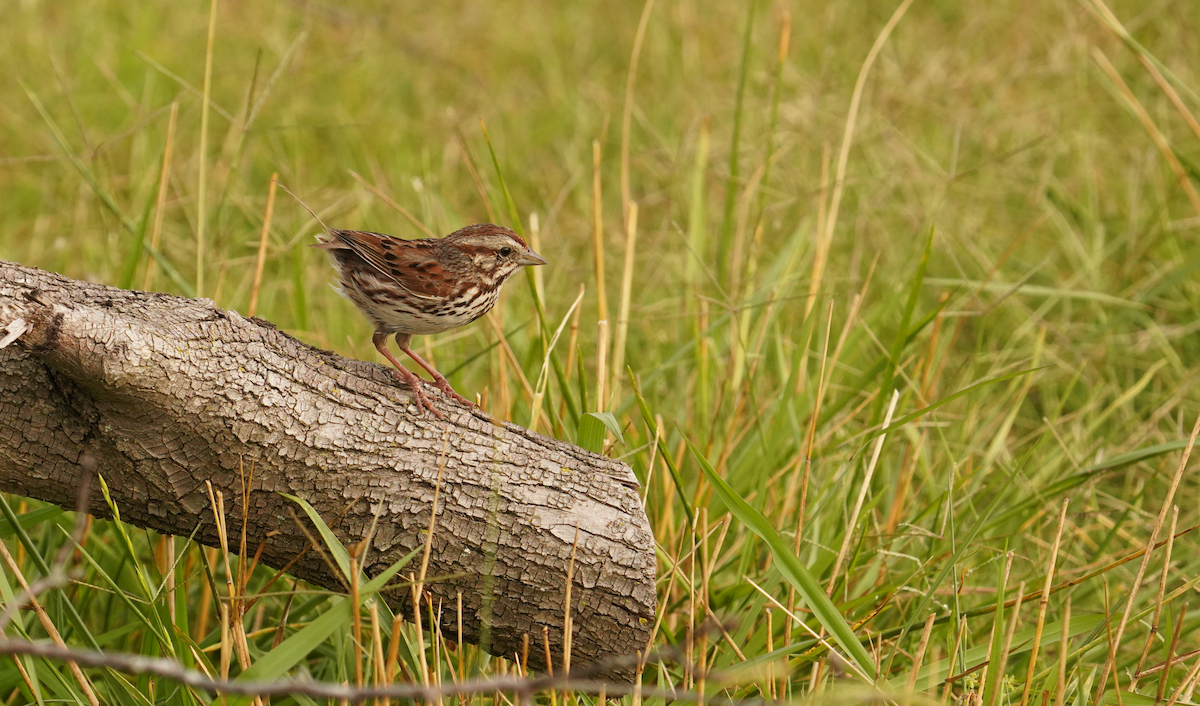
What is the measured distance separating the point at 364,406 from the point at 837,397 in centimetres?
238

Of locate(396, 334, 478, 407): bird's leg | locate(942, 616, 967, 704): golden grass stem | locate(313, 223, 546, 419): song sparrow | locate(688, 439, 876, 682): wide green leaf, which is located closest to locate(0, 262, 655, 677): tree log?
locate(396, 334, 478, 407): bird's leg

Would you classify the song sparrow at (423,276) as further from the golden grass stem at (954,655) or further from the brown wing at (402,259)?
the golden grass stem at (954,655)

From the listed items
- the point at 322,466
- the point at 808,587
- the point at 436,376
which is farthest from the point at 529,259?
the point at 808,587

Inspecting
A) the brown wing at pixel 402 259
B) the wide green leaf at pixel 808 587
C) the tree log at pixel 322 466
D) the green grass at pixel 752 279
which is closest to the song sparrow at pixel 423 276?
the brown wing at pixel 402 259

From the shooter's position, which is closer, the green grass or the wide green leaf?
the wide green leaf

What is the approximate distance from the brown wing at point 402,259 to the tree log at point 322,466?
0.51 metres

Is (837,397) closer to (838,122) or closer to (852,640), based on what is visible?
(852,640)

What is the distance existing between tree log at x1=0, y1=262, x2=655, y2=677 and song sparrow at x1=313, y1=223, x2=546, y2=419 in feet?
1.62

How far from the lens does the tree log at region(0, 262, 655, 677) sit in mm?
2398

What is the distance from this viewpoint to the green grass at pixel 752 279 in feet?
10.0

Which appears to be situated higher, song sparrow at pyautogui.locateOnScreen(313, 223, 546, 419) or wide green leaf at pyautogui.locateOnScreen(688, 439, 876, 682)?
song sparrow at pyautogui.locateOnScreen(313, 223, 546, 419)

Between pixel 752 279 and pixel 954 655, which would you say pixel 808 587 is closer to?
pixel 954 655

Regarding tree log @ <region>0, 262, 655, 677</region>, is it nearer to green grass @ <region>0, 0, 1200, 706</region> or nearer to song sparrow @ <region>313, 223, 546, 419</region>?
green grass @ <region>0, 0, 1200, 706</region>

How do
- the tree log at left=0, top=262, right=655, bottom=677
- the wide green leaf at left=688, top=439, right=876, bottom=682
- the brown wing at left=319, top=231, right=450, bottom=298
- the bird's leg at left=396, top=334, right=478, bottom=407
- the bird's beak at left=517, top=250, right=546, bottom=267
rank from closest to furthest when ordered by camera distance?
1. the tree log at left=0, top=262, right=655, bottom=677
2. the wide green leaf at left=688, top=439, right=876, bottom=682
3. the bird's leg at left=396, top=334, right=478, bottom=407
4. the brown wing at left=319, top=231, right=450, bottom=298
5. the bird's beak at left=517, top=250, right=546, bottom=267
